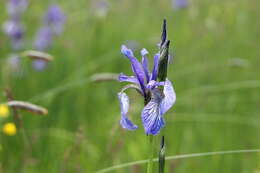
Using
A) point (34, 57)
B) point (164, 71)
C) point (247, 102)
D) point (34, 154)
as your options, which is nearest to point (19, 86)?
point (34, 154)

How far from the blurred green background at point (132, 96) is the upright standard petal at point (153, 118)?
728 mm

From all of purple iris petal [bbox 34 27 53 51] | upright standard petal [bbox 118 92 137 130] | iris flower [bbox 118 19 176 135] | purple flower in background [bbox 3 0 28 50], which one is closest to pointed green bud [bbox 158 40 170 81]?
iris flower [bbox 118 19 176 135]

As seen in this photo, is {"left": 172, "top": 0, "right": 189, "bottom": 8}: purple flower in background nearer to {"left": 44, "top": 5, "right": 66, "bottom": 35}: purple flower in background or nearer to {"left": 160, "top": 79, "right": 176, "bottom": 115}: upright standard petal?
{"left": 44, "top": 5, "right": 66, "bottom": 35}: purple flower in background

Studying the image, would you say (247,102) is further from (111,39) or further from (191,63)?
(111,39)

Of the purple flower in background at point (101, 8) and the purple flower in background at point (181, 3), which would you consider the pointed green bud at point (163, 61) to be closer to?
the purple flower in background at point (101, 8)

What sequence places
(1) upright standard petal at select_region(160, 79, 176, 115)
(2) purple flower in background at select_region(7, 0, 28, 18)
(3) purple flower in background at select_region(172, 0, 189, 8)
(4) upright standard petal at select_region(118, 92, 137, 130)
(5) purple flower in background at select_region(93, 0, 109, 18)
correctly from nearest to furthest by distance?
(1) upright standard petal at select_region(160, 79, 176, 115)
(4) upright standard petal at select_region(118, 92, 137, 130)
(2) purple flower in background at select_region(7, 0, 28, 18)
(5) purple flower in background at select_region(93, 0, 109, 18)
(3) purple flower in background at select_region(172, 0, 189, 8)

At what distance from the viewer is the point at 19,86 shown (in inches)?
132

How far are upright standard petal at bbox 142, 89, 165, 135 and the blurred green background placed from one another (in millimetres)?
728

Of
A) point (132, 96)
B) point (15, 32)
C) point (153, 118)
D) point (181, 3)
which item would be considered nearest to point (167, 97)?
point (153, 118)

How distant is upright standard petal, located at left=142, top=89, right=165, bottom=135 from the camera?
1148 mm

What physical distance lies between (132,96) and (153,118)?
2089mm

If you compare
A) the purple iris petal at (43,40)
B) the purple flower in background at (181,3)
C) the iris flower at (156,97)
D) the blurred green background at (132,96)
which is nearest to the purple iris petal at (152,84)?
the iris flower at (156,97)

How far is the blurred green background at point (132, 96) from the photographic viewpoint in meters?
2.53

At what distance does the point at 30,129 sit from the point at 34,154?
0.90 feet
